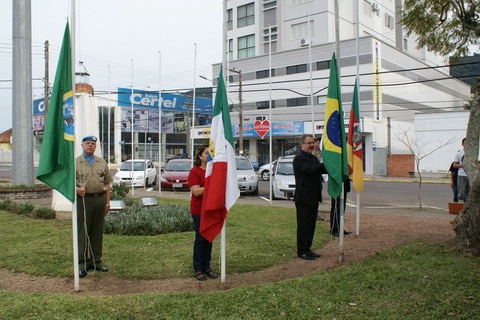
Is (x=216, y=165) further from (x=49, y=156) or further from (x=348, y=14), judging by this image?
(x=348, y=14)

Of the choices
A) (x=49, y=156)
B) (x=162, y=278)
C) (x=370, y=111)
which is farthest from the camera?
(x=370, y=111)

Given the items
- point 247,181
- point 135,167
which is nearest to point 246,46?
point 135,167

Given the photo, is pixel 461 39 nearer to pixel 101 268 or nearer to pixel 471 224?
pixel 471 224

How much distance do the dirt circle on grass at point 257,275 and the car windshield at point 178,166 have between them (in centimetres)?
1263

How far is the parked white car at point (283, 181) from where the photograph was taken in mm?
15602

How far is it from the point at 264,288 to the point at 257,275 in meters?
0.96

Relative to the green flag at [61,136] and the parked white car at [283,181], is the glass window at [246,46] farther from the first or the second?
the green flag at [61,136]

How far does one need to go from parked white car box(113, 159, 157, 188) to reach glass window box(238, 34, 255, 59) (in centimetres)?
2629

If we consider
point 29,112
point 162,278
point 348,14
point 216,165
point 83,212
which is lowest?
point 162,278

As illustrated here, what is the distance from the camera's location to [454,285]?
15.8ft

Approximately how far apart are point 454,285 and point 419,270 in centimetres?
64

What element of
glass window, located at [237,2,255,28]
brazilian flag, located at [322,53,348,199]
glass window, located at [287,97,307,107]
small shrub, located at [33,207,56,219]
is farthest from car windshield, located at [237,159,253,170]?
glass window, located at [237,2,255,28]

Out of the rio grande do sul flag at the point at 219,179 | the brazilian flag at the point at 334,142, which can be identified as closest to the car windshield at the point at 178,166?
the brazilian flag at the point at 334,142

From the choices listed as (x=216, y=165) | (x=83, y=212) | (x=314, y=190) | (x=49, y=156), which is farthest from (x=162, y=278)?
(x=314, y=190)
